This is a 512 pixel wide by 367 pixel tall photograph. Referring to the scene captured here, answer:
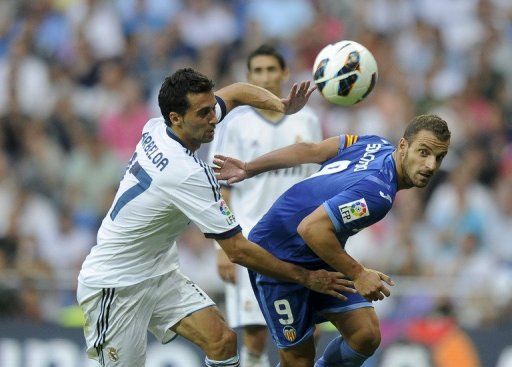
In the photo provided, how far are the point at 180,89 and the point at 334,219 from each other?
3.99ft

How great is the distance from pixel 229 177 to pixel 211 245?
469cm

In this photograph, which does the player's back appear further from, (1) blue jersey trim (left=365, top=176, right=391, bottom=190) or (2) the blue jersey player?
(1) blue jersey trim (left=365, top=176, right=391, bottom=190)

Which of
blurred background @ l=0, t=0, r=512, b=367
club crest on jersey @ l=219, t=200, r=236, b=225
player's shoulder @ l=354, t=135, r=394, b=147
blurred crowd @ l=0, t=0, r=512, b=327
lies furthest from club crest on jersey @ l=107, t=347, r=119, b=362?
blurred crowd @ l=0, t=0, r=512, b=327

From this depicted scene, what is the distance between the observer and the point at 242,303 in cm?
941

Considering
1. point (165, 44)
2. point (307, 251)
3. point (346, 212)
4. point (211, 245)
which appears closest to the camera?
point (346, 212)

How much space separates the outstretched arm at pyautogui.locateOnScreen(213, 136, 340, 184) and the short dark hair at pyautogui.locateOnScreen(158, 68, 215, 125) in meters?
0.65

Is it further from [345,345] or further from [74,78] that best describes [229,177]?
[74,78]

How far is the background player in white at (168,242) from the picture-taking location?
24.2ft

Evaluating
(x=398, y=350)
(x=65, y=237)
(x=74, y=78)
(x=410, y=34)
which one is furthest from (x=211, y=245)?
(x=410, y=34)

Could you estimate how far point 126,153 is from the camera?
1398 centimetres

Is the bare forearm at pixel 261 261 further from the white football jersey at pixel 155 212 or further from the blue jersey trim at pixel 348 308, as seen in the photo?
the blue jersey trim at pixel 348 308

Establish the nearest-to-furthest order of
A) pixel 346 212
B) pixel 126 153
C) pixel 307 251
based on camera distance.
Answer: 1. pixel 346 212
2. pixel 307 251
3. pixel 126 153

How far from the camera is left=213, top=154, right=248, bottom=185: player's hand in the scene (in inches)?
312

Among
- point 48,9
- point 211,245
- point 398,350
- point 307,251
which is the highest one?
point 48,9
